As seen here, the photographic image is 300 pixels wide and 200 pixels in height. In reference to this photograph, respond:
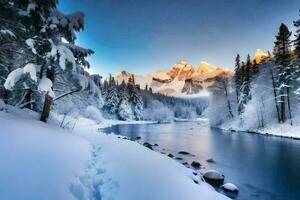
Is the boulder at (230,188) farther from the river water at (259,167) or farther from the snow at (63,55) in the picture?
the snow at (63,55)

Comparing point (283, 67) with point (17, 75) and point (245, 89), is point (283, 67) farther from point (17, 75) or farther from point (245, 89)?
point (17, 75)

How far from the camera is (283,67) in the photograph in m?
32.5

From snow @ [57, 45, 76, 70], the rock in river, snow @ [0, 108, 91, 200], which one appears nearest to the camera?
snow @ [0, 108, 91, 200]

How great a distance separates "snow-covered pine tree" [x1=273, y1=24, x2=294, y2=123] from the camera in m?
31.7

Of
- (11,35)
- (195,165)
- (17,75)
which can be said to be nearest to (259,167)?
(195,165)

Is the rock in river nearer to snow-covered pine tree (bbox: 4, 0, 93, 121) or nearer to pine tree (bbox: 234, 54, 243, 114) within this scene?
snow-covered pine tree (bbox: 4, 0, 93, 121)

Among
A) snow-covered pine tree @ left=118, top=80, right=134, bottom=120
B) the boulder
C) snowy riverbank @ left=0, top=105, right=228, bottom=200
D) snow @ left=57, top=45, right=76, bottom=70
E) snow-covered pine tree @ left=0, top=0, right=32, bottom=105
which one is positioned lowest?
the boulder

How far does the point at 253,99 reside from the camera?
39188 mm

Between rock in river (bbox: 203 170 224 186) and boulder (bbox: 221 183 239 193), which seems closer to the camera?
boulder (bbox: 221 183 239 193)

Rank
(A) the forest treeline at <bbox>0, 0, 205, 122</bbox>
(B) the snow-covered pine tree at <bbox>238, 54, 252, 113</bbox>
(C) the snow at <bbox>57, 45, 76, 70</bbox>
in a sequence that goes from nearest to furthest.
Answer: (C) the snow at <bbox>57, 45, 76, 70</bbox> → (A) the forest treeline at <bbox>0, 0, 205, 122</bbox> → (B) the snow-covered pine tree at <bbox>238, 54, 252, 113</bbox>

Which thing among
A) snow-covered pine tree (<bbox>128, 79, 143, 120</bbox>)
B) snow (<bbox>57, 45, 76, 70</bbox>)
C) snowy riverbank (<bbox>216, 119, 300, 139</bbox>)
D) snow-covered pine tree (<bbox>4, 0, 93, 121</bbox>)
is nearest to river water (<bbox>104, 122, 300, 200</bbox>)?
snowy riverbank (<bbox>216, 119, 300, 139</bbox>)

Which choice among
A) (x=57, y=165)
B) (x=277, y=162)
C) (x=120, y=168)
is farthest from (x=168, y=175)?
(x=277, y=162)

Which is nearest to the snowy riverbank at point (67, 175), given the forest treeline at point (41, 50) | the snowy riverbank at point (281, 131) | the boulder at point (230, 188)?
the forest treeline at point (41, 50)

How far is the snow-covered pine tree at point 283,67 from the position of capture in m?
31.7
